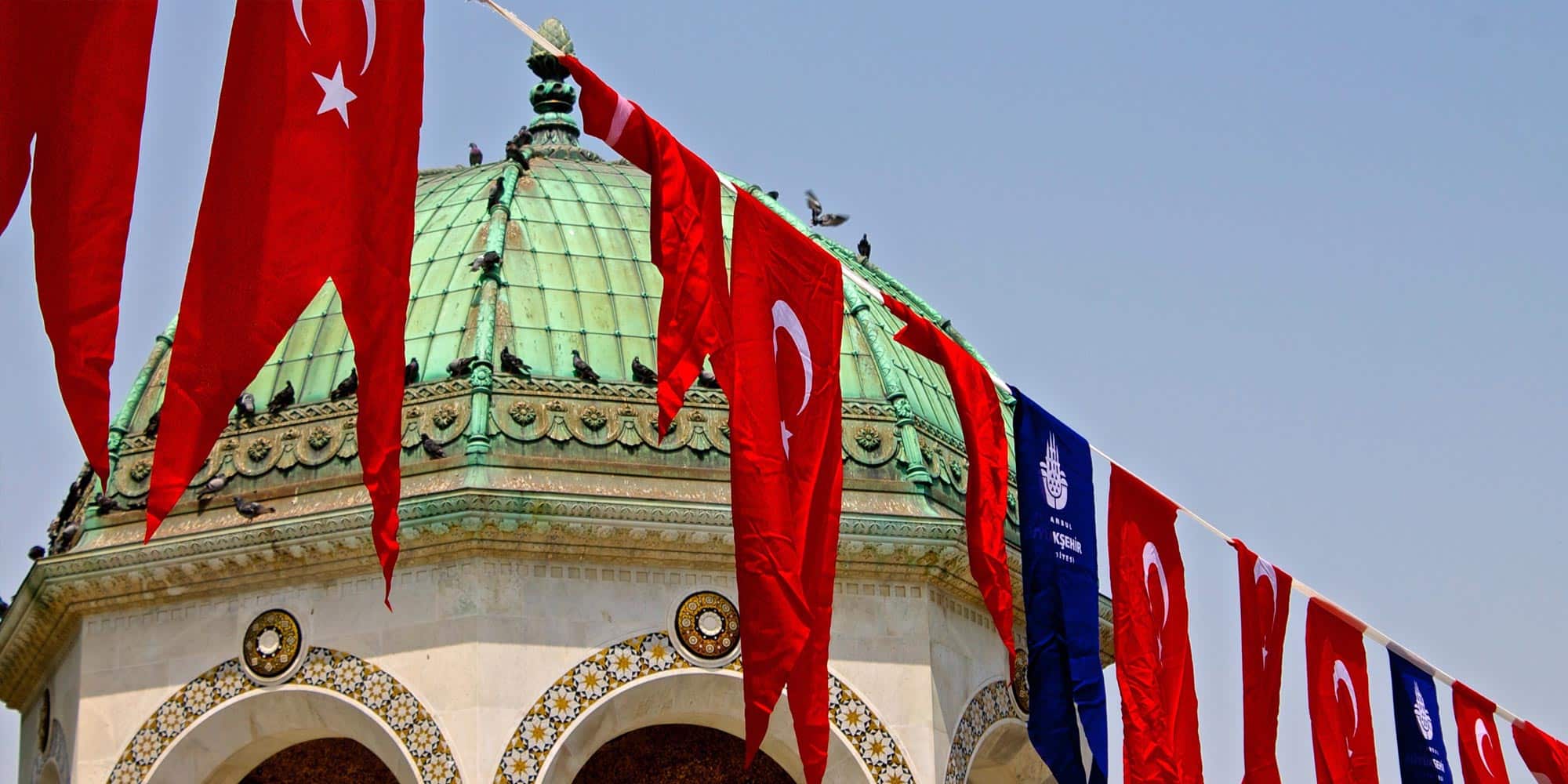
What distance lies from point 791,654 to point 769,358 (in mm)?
1456

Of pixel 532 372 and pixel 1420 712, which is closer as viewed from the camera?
pixel 1420 712

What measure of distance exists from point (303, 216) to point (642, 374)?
9.74 metres

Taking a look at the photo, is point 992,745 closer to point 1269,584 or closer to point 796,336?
point 1269,584

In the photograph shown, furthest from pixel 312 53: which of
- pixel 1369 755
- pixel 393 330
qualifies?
pixel 1369 755

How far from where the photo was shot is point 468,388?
715 inches

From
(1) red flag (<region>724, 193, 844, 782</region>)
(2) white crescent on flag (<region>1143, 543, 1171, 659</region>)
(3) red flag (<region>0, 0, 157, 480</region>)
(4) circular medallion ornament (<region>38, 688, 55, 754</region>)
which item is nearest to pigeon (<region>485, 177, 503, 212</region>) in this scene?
(4) circular medallion ornament (<region>38, 688, 55, 754</region>)

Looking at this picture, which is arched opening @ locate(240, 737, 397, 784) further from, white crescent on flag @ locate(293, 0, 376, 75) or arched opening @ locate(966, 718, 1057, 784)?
white crescent on flag @ locate(293, 0, 376, 75)

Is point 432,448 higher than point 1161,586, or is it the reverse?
point 432,448

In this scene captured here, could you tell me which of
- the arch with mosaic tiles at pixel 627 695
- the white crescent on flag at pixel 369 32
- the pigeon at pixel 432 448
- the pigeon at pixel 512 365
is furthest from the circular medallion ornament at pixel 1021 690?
the white crescent on flag at pixel 369 32

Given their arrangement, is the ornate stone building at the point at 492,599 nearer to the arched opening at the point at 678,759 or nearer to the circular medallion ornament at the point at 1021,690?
the arched opening at the point at 678,759

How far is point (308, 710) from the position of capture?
1767 centimetres

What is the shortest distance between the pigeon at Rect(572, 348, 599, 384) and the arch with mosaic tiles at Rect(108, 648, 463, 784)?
8.61 feet

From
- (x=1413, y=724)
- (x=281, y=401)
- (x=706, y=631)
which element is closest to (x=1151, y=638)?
(x=1413, y=724)

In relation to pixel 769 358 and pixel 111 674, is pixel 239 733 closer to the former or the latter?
pixel 111 674
